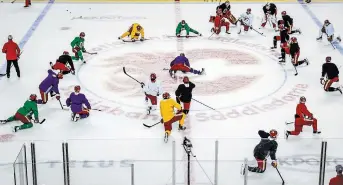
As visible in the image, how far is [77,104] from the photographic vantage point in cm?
1391

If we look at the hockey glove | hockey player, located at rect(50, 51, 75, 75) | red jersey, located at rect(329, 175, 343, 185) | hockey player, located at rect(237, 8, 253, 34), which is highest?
hockey player, located at rect(237, 8, 253, 34)

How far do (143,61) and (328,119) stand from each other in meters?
5.76

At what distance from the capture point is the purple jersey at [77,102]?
13836 mm

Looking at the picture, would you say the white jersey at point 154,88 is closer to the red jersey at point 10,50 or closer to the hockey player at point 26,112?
the hockey player at point 26,112

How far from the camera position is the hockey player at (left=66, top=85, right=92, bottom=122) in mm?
13836

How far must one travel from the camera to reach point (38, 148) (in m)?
9.84

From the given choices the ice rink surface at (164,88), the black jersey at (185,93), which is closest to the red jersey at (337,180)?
the ice rink surface at (164,88)

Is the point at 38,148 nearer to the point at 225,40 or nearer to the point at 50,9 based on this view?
the point at 225,40

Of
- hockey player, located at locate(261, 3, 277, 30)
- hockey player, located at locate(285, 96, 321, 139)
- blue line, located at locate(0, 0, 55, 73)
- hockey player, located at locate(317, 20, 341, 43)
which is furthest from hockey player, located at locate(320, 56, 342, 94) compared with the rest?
blue line, located at locate(0, 0, 55, 73)

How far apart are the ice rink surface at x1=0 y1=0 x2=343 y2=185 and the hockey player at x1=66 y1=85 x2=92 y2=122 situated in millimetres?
195

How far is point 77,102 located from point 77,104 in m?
0.05

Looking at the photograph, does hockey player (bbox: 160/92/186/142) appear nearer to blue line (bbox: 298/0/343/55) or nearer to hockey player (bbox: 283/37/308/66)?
Result: hockey player (bbox: 283/37/308/66)

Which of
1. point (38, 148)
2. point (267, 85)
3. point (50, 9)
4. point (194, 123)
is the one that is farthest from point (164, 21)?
point (38, 148)

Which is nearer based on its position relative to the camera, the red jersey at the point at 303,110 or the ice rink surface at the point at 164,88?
the ice rink surface at the point at 164,88
